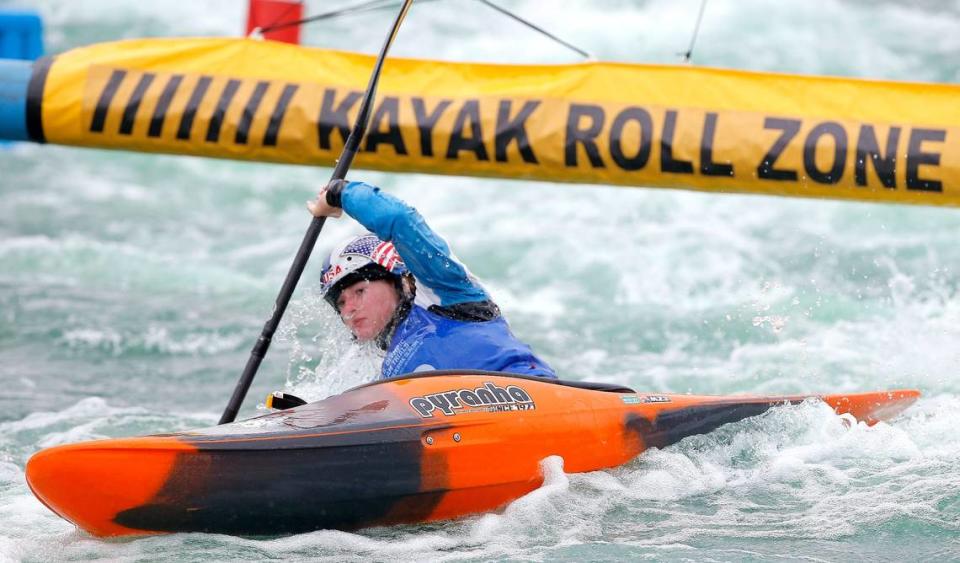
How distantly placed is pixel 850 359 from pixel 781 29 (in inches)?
326

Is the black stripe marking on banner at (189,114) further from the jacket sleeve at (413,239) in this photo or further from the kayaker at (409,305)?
the jacket sleeve at (413,239)

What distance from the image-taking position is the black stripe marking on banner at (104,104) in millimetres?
7004

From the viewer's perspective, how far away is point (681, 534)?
4703 millimetres

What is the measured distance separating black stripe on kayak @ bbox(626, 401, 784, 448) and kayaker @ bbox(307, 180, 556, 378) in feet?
1.30

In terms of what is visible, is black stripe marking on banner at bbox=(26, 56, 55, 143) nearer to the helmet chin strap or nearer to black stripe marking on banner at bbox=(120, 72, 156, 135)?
black stripe marking on banner at bbox=(120, 72, 156, 135)

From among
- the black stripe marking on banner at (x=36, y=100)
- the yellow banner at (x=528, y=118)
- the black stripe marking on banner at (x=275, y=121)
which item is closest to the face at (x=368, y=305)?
the yellow banner at (x=528, y=118)

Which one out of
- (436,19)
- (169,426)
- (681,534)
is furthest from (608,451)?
(436,19)

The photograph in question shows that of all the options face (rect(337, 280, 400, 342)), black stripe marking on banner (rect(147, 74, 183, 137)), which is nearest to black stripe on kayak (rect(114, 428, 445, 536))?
face (rect(337, 280, 400, 342))

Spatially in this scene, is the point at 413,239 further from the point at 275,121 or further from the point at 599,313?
the point at 599,313

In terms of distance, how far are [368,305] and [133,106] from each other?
2389mm

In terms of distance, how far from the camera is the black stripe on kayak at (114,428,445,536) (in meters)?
4.37

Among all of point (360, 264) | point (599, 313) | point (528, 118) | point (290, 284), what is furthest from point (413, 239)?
point (599, 313)

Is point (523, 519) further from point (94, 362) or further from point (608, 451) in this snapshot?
point (94, 362)

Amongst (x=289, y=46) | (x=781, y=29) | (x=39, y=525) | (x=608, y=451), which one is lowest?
(x=39, y=525)
